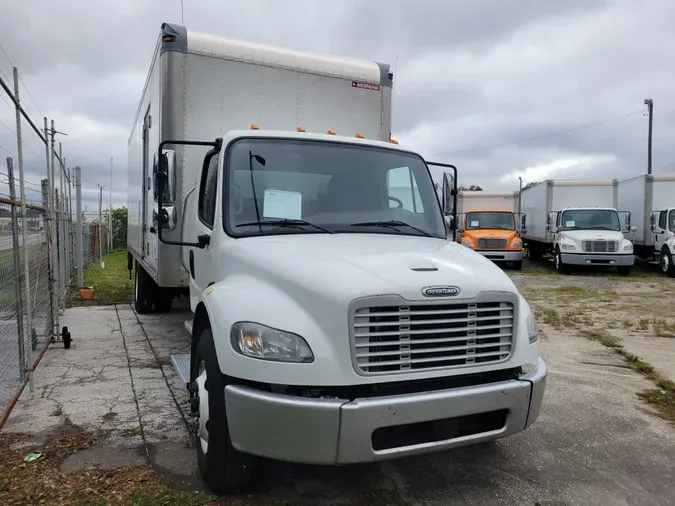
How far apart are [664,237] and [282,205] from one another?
1798cm

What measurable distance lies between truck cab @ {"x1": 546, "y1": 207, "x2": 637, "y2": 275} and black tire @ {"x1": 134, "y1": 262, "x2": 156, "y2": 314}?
45.2ft

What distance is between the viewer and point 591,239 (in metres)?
17.9

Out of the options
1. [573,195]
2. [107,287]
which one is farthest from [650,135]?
[107,287]

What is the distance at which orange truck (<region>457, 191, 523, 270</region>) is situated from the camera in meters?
19.9

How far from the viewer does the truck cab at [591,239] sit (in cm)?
1769

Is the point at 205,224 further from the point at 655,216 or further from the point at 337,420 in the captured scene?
the point at 655,216

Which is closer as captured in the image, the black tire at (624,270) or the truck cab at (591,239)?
the truck cab at (591,239)

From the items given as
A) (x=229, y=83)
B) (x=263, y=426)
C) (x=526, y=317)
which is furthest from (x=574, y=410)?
(x=229, y=83)

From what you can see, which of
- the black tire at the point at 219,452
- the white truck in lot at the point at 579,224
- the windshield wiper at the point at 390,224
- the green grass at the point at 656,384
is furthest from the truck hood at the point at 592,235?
the black tire at the point at 219,452

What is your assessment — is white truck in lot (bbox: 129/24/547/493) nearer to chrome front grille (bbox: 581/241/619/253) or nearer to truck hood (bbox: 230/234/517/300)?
truck hood (bbox: 230/234/517/300)

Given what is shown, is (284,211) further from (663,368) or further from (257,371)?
(663,368)

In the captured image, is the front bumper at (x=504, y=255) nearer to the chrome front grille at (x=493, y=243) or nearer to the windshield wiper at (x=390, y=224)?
the chrome front grille at (x=493, y=243)

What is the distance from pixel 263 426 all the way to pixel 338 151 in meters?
2.42

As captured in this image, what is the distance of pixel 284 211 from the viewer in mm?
4078
